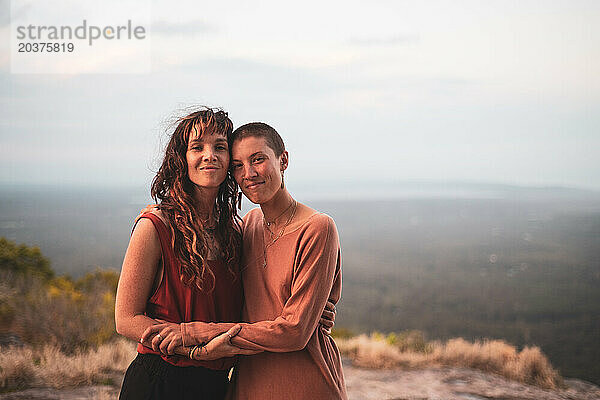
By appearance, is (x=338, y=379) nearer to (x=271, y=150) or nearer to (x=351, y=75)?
(x=271, y=150)

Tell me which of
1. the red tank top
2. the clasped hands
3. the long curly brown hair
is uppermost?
the long curly brown hair

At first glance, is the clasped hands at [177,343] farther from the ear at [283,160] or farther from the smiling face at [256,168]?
the ear at [283,160]

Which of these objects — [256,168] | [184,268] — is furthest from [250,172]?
[184,268]

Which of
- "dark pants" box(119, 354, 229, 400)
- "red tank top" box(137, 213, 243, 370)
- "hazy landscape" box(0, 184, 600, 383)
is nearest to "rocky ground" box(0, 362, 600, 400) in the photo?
"dark pants" box(119, 354, 229, 400)

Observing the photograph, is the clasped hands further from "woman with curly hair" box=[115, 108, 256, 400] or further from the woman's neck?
the woman's neck

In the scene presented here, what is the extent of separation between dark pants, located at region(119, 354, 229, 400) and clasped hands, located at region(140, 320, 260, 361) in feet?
0.35

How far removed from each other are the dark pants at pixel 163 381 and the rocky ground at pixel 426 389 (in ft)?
8.07

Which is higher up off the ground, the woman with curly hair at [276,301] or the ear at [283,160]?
the ear at [283,160]

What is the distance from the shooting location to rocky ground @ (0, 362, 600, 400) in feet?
13.4

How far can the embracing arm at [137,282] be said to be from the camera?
5.58 ft

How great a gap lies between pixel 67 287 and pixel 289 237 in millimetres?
5142

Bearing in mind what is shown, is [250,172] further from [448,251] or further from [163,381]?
[448,251]

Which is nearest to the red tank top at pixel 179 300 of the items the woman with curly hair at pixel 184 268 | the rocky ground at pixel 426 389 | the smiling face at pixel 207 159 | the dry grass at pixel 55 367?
the woman with curly hair at pixel 184 268

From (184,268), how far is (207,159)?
1.07 ft
